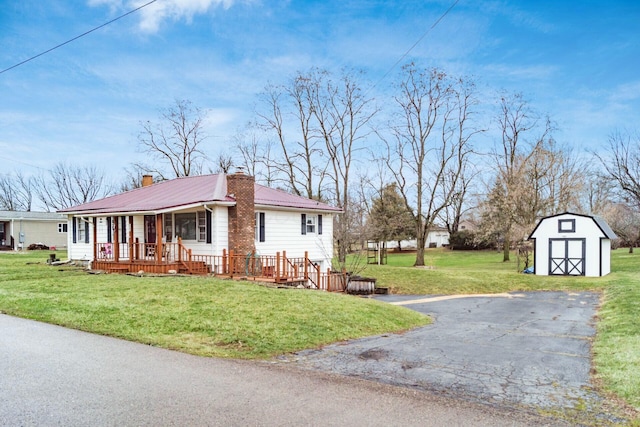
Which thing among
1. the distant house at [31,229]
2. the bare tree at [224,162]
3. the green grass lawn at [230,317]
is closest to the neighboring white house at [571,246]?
the green grass lawn at [230,317]

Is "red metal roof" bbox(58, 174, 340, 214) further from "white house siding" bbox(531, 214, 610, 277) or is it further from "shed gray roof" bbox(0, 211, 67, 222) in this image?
"shed gray roof" bbox(0, 211, 67, 222)

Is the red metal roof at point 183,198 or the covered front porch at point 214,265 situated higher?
the red metal roof at point 183,198

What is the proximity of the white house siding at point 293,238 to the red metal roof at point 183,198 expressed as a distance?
0.57 metres

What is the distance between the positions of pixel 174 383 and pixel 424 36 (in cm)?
1158

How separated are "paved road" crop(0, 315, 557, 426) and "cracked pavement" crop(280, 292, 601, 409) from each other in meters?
0.61

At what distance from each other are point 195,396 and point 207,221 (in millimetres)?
15676

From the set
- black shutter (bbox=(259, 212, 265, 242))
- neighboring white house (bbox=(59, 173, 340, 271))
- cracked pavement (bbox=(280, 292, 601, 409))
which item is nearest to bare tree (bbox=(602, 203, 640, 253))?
neighboring white house (bbox=(59, 173, 340, 271))

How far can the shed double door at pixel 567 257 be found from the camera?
27.7m

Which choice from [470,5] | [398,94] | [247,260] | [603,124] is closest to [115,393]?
[470,5]

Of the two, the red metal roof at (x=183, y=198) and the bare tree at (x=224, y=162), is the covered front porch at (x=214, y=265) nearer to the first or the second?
the red metal roof at (x=183, y=198)

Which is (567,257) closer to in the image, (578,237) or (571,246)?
(571,246)

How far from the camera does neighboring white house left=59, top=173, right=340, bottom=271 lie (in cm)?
2027

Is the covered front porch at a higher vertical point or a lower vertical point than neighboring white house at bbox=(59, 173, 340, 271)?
lower

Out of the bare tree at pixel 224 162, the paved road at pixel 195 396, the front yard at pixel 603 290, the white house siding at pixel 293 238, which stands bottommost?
the front yard at pixel 603 290
